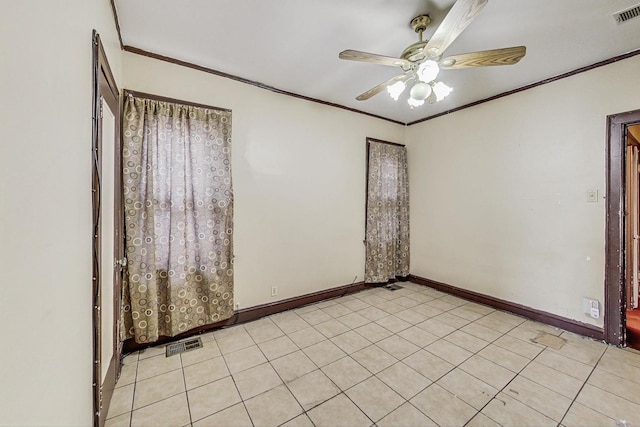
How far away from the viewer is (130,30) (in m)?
2.11

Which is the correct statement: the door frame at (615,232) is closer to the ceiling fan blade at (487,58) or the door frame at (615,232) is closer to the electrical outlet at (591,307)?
the electrical outlet at (591,307)

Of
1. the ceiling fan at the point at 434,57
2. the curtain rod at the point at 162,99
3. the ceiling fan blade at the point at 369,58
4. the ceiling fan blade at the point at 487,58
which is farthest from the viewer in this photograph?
the curtain rod at the point at 162,99

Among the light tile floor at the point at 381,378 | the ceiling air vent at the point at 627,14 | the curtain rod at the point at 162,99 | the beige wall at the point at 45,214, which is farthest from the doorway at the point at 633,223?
the beige wall at the point at 45,214

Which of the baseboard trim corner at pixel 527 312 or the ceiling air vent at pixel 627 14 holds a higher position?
the ceiling air vent at pixel 627 14

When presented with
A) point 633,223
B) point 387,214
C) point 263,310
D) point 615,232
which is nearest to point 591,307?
point 615,232

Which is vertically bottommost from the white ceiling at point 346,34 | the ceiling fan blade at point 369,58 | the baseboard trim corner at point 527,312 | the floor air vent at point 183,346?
the floor air vent at point 183,346

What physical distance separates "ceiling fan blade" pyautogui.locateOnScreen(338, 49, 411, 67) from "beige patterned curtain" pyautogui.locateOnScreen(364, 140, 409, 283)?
2.08 m

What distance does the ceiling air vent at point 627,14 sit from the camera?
1.85m

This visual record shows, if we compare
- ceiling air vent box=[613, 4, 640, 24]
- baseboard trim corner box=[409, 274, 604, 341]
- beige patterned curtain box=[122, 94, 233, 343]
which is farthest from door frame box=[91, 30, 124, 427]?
baseboard trim corner box=[409, 274, 604, 341]

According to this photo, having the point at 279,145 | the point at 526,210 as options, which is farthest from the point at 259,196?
the point at 526,210

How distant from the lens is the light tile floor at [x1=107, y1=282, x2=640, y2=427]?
1.68m

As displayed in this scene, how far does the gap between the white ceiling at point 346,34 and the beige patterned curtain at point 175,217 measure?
59 centimetres

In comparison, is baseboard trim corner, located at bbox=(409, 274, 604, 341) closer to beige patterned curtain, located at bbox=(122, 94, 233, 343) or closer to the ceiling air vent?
the ceiling air vent

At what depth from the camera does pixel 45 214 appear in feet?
2.53
